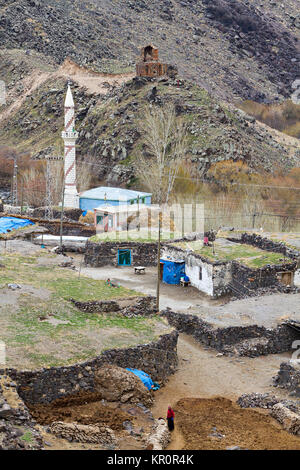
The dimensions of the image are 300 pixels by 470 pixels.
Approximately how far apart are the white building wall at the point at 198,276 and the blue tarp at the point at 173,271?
0.95ft

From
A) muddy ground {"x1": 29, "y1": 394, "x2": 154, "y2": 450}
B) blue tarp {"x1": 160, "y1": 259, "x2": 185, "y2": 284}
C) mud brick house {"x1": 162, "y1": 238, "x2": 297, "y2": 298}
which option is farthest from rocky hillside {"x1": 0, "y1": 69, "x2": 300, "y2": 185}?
muddy ground {"x1": 29, "y1": 394, "x2": 154, "y2": 450}

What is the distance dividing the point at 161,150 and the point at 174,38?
56603 mm

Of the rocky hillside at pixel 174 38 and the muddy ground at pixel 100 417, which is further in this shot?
the rocky hillside at pixel 174 38

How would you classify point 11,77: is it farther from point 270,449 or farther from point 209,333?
point 270,449

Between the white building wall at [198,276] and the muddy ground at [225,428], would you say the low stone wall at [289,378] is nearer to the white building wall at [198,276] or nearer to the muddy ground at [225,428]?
the muddy ground at [225,428]

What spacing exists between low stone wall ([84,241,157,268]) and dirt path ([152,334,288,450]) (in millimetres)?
14417

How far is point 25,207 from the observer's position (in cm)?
5675

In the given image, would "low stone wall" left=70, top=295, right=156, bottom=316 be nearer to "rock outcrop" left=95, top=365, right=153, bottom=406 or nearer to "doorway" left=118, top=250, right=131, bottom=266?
"rock outcrop" left=95, top=365, right=153, bottom=406

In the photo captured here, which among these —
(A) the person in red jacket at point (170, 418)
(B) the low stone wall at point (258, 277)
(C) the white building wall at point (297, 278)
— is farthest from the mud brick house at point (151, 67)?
(A) the person in red jacket at point (170, 418)

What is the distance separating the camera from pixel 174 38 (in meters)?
114

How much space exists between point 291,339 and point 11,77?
89.5 metres

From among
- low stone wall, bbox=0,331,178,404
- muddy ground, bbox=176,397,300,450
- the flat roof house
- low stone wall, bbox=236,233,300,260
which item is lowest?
muddy ground, bbox=176,397,300,450

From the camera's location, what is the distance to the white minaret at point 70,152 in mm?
55469

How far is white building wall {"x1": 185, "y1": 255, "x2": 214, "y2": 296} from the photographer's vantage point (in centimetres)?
3209
